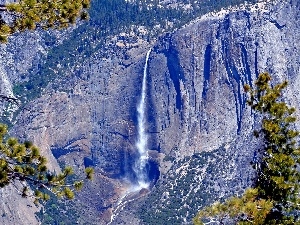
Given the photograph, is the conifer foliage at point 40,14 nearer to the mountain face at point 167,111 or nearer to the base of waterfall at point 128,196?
the mountain face at point 167,111

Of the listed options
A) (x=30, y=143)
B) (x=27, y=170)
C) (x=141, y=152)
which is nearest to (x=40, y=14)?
(x=30, y=143)

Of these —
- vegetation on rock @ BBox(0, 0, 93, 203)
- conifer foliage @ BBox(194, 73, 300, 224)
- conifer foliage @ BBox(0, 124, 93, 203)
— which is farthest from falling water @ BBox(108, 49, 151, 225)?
vegetation on rock @ BBox(0, 0, 93, 203)

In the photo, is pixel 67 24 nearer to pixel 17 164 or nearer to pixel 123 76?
pixel 17 164

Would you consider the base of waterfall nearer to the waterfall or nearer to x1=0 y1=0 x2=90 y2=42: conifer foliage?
the waterfall

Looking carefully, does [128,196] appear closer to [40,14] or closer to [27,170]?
[27,170]

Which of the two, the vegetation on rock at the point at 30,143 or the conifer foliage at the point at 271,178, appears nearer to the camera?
the vegetation on rock at the point at 30,143

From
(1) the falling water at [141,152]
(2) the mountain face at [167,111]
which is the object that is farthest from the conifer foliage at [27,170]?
(1) the falling water at [141,152]

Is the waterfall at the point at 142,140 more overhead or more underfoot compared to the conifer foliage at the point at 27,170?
more underfoot
